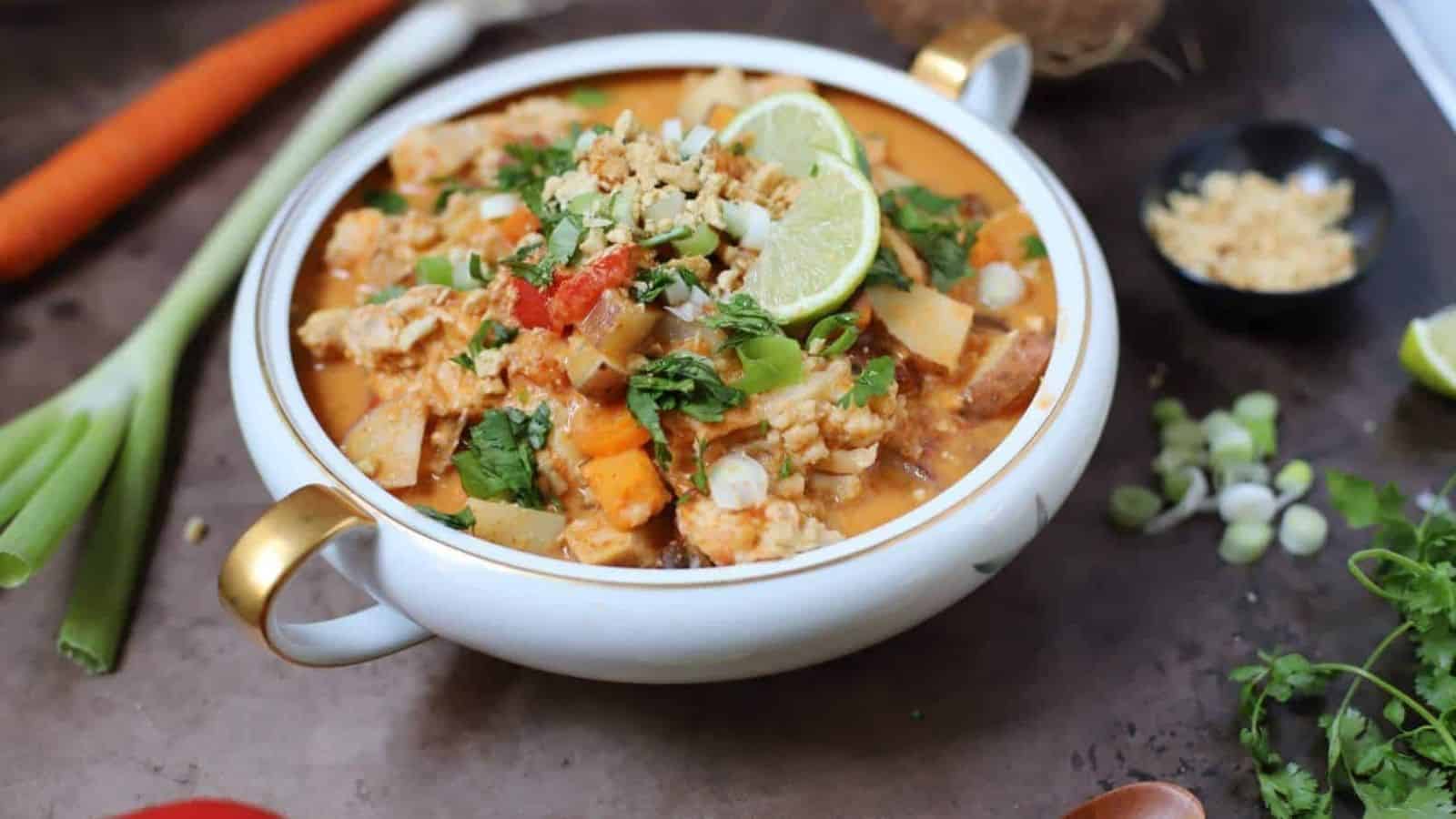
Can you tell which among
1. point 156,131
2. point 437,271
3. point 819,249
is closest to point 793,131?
point 819,249

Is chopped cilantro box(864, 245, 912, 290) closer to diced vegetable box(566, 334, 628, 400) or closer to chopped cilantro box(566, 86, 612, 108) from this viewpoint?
diced vegetable box(566, 334, 628, 400)

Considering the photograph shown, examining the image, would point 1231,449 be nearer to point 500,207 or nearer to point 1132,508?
point 1132,508

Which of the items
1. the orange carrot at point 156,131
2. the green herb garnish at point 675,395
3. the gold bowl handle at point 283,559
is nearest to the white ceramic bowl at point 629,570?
the gold bowl handle at point 283,559

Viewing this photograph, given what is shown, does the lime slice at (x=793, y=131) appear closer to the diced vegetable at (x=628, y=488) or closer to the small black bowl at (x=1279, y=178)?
the diced vegetable at (x=628, y=488)

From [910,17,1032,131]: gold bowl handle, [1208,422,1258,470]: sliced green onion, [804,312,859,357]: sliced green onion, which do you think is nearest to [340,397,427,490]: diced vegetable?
[804,312,859,357]: sliced green onion

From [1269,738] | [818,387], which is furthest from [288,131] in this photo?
[1269,738]

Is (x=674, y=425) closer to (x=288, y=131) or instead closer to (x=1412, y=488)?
(x=1412, y=488)
